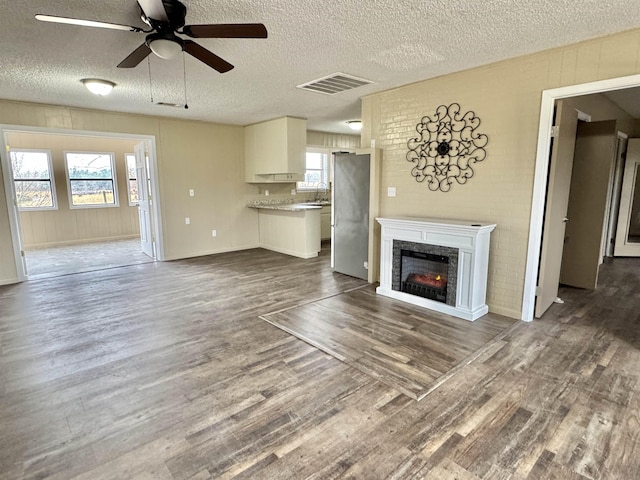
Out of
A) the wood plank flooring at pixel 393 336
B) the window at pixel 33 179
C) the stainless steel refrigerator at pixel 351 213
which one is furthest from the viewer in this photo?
the window at pixel 33 179

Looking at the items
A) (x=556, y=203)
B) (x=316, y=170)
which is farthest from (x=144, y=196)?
(x=556, y=203)

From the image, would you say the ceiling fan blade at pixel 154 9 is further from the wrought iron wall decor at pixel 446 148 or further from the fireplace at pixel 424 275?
the fireplace at pixel 424 275

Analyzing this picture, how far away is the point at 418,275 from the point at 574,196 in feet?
7.63

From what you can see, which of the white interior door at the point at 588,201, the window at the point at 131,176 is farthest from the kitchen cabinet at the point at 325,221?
the window at the point at 131,176

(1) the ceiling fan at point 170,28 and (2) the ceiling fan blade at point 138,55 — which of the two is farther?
(2) the ceiling fan blade at point 138,55

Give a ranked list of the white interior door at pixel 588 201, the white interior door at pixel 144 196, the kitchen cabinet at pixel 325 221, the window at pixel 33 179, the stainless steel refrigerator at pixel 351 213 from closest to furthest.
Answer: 1. the white interior door at pixel 588 201
2. the stainless steel refrigerator at pixel 351 213
3. the white interior door at pixel 144 196
4. the window at pixel 33 179
5. the kitchen cabinet at pixel 325 221

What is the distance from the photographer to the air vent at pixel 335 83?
148 inches

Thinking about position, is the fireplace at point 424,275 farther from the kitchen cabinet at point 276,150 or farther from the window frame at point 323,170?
the window frame at point 323,170

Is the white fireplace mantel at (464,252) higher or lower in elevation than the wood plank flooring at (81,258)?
higher

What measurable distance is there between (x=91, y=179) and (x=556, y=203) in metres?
9.11

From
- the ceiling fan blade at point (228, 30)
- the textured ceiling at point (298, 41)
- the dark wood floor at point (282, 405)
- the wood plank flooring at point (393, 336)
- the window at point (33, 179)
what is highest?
the textured ceiling at point (298, 41)

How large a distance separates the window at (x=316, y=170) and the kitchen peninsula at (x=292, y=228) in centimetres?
134

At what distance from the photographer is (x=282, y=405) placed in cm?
218

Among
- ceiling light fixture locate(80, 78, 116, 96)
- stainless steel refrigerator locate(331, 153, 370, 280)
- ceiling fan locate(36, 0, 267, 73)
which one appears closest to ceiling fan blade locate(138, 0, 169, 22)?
ceiling fan locate(36, 0, 267, 73)
